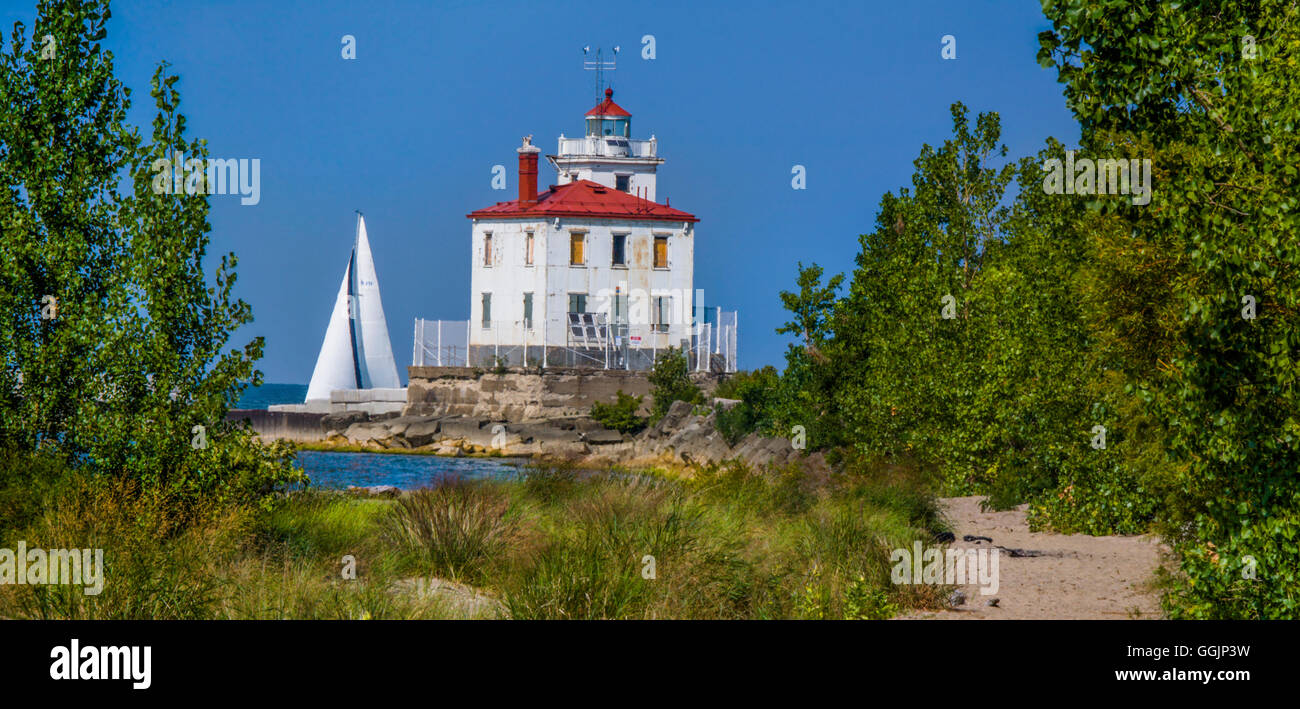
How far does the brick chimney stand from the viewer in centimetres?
5903

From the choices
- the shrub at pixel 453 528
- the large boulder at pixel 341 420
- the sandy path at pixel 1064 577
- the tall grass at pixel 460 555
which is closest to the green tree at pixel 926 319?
the sandy path at pixel 1064 577

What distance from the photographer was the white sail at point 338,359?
73.8 m

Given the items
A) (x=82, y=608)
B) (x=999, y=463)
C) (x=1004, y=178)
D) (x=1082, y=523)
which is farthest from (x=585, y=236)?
(x=82, y=608)

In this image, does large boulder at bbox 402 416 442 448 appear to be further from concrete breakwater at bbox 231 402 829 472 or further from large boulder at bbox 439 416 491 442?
large boulder at bbox 439 416 491 442

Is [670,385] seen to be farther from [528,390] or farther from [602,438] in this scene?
[528,390]

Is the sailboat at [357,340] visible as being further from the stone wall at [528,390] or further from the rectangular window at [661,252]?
the rectangular window at [661,252]

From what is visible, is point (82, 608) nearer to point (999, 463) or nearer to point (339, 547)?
point (339, 547)

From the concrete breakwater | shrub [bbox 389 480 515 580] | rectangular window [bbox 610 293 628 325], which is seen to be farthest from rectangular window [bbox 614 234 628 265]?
shrub [bbox 389 480 515 580]

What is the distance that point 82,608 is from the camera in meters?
8.60

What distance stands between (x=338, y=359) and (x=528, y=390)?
22424 millimetres

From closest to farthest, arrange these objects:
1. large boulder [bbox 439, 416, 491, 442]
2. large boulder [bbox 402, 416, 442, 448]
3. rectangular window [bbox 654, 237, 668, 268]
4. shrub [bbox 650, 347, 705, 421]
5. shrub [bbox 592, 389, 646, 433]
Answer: shrub [bbox 650, 347, 705, 421] → shrub [bbox 592, 389, 646, 433] → large boulder [bbox 439, 416, 491, 442] → large boulder [bbox 402, 416, 442, 448] → rectangular window [bbox 654, 237, 668, 268]

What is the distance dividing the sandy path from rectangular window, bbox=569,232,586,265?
39.4 metres

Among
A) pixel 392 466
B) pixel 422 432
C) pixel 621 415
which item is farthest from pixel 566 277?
pixel 392 466

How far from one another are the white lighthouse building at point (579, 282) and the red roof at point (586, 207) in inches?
2.3
